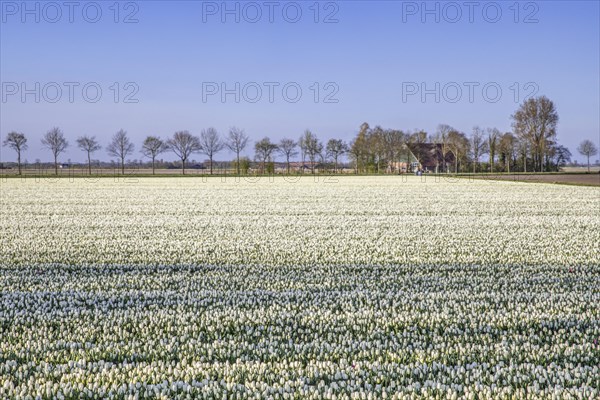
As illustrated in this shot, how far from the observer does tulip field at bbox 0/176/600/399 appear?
576 centimetres

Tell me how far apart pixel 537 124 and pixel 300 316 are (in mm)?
111188

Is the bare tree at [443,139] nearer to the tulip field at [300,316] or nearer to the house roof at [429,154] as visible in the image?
the house roof at [429,154]

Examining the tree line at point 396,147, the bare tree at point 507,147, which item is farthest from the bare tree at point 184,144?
the bare tree at point 507,147

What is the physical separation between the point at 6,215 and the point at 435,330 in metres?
24.3

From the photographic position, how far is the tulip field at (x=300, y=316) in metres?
5.76

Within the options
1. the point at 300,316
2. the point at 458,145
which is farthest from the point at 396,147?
the point at 300,316

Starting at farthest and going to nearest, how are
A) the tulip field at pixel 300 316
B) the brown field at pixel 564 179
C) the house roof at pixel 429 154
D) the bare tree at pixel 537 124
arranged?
the house roof at pixel 429 154
the bare tree at pixel 537 124
the brown field at pixel 564 179
the tulip field at pixel 300 316

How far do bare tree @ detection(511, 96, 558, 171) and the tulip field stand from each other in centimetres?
9680

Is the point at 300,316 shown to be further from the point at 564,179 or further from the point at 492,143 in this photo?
the point at 492,143

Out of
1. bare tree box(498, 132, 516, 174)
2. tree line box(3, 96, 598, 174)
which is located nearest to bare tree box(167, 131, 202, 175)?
tree line box(3, 96, 598, 174)

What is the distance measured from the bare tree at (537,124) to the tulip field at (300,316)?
96.8m

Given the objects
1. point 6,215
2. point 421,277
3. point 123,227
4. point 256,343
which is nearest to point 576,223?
point 421,277

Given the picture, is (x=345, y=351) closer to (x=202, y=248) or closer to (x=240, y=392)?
(x=240, y=392)

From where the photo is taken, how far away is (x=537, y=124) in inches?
4267
